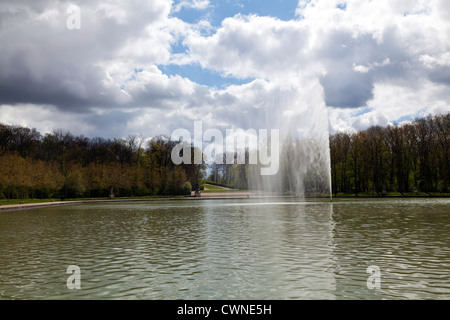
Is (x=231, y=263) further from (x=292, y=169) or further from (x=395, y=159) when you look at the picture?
(x=395, y=159)

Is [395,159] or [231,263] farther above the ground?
[395,159]

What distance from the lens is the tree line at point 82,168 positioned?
67062mm

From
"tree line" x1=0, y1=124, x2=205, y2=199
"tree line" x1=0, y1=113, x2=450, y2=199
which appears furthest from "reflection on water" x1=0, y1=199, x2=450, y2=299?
"tree line" x1=0, y1=124, x2=205, y2=199

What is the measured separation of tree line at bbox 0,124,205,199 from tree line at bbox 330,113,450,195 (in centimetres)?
3114

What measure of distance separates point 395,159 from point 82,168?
62.0m

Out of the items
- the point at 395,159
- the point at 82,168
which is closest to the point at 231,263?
the point at 395,159

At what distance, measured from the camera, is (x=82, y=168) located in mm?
82625

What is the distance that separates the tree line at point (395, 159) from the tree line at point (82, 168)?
31.1 m

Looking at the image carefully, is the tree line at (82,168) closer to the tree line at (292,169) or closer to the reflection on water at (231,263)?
the tree line at (292,169)

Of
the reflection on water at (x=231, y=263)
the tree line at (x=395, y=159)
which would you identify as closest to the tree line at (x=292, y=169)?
the tree line at (x=395, y=159)

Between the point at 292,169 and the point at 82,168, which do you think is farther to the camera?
the point at 82,168

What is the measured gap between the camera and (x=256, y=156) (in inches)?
2790

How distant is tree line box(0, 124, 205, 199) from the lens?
67.1m

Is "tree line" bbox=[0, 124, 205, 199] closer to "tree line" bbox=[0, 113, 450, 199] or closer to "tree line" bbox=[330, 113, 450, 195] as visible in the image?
"tree line" bbox=[0, 113, 450, 199]
